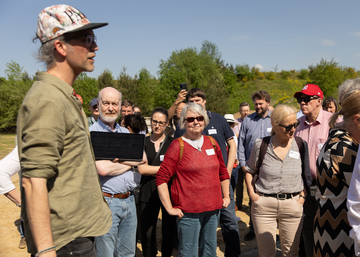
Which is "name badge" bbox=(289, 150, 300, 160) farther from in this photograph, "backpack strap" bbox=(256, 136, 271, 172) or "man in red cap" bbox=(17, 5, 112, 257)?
"man in red cap" bbox=(17, 5, 112, 257)

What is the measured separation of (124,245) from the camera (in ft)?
8.80

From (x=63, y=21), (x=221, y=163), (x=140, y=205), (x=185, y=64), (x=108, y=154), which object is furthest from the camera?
(x=185, y=64)

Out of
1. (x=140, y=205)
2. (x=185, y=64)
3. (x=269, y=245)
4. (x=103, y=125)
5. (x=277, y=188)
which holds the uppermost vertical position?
(x=185, y=64)

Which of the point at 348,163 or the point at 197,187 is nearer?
the point at 348,163

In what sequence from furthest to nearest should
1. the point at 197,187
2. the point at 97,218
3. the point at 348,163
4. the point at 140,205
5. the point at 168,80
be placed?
the point at 168,80
the point at 140,205
the point at 197,187
the point at 348,163
the point at 97,218

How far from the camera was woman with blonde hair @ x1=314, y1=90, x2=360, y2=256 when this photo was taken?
1.69m

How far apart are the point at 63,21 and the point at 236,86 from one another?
4719 centimetres

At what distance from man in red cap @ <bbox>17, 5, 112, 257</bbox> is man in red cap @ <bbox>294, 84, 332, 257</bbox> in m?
2.82

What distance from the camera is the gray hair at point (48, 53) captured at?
1.24 metres

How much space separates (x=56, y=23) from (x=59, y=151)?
0.63m

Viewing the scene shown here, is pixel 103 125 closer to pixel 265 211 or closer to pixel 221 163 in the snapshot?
pixel 221 163

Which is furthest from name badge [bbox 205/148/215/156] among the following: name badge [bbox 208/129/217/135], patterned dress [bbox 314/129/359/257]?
patterned dress [bbox 314/129/359/257]

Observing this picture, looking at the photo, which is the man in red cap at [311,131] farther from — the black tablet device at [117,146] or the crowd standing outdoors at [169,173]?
the black tablet device at [117,146]

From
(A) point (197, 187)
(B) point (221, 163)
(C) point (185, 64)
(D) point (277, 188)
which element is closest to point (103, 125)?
(A) point (197, 187)
